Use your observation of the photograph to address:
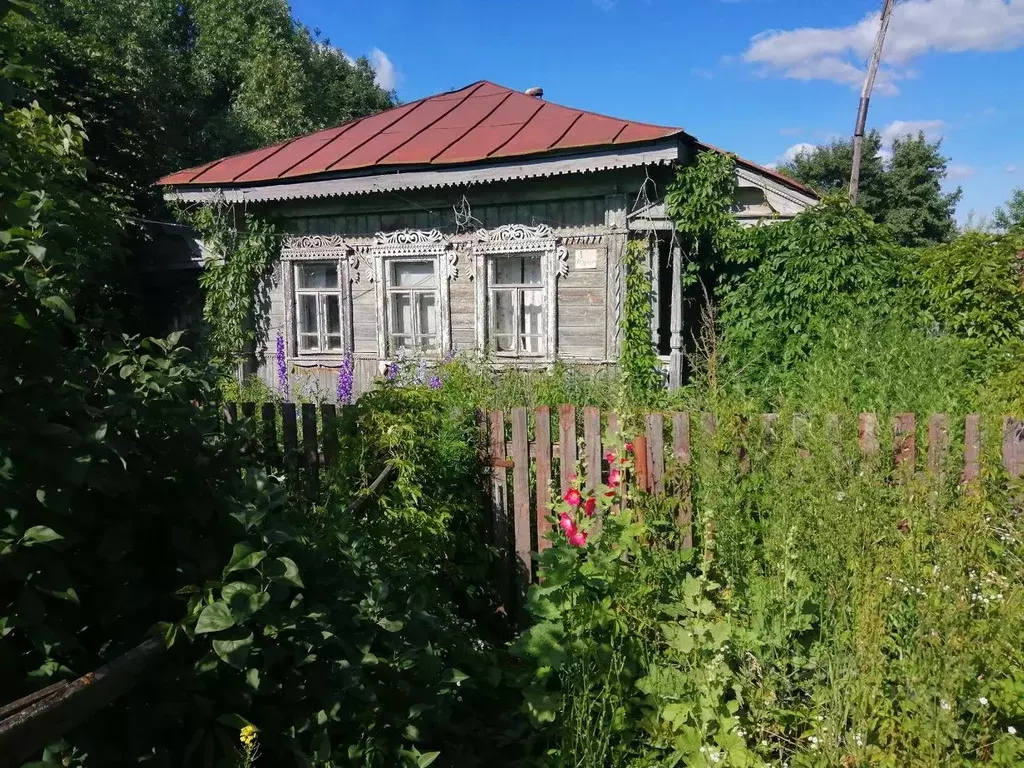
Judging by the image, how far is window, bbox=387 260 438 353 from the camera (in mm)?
9695

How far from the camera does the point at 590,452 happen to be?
11.3 feet

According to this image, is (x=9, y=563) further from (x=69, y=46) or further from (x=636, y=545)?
(x=69, y=46)

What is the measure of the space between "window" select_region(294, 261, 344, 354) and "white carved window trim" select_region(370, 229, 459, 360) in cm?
86

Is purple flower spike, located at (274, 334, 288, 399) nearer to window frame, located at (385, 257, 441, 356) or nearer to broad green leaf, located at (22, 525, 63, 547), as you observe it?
window frame, located at (385, 257, 441, 356)

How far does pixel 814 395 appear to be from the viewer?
17.9 feet

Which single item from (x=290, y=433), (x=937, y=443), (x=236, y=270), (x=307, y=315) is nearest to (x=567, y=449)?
(x=290, y=433)

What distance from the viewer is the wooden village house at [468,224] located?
8219mm

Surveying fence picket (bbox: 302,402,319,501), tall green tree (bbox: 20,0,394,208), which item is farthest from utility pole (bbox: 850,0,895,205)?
tall green tree (bbox: 20,0,394,208)

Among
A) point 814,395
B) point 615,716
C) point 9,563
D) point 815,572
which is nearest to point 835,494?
point 815,572

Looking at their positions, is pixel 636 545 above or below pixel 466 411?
below

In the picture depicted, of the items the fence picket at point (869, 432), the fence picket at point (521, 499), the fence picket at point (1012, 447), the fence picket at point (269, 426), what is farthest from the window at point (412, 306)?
the fence picket at point (1012, 447)

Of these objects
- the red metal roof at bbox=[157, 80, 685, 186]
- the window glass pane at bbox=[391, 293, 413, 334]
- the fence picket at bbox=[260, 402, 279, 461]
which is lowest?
the fence picket at bbox=[260, 402, 279, 461]

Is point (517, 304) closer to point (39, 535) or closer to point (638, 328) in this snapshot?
point (638, 328)

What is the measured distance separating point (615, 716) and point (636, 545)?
691 mm
